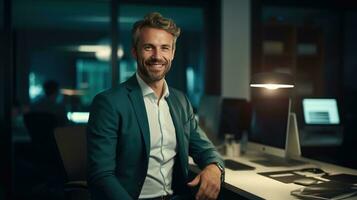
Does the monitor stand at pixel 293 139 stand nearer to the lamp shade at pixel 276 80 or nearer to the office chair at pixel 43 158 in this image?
the lamp shade at pixel 276 80

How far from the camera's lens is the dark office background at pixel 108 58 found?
4484mm

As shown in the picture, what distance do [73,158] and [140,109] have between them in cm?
81

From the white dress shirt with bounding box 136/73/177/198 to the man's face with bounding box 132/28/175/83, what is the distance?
12 cm

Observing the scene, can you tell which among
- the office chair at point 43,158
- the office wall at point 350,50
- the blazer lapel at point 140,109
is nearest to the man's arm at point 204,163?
the blazer lapel at point 140,109

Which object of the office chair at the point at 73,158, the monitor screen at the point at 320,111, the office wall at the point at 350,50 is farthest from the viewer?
the office wall at the point at 350,50

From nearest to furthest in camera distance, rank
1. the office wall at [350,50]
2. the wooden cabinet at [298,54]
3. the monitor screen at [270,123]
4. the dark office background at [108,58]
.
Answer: the monitor screen at [270,123] → the dark office background at [108,58] → the wooden cabinet at [298,54] → the office wall at [350,50]

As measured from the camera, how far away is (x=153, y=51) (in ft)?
7.07

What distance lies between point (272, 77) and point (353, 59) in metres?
3.00

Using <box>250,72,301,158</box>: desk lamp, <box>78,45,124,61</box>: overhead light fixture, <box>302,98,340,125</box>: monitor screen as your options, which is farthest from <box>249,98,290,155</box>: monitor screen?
<box>78,45,124,61</box>: overhead light fixture

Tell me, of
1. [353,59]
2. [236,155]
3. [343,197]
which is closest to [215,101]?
[236,155]

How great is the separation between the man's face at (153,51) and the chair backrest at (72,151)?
84cm

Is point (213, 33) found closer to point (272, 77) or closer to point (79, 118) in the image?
point (79, 118)

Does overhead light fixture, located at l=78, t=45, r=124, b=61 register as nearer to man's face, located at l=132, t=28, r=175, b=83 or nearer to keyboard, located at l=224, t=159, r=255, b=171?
keyboard, located at l=224, t=159, r=255, b=171

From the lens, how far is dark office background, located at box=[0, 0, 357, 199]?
177 inches
